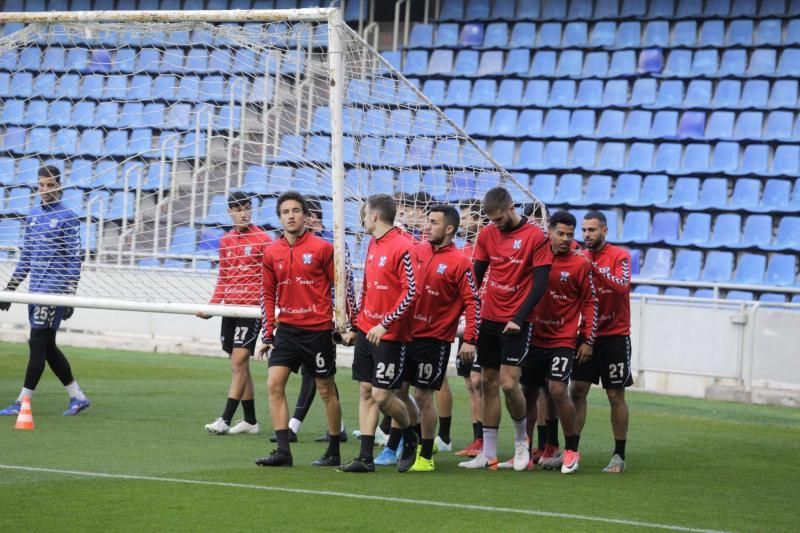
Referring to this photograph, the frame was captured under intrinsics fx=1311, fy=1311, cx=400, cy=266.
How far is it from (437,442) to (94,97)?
6.36 metres

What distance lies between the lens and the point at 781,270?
17.7 m

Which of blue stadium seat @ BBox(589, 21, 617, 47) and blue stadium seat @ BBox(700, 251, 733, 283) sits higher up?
blue stadium seat @ BBox(589, 21, 617, 47)

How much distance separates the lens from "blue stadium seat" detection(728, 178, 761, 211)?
61.2 feet

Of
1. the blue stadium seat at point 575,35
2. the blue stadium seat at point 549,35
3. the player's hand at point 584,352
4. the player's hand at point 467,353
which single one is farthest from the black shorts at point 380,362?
the blue stadium seat at point 549,35

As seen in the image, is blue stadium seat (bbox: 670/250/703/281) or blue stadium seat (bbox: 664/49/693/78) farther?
blue stadium seat (bbox: 664/49/693/78)

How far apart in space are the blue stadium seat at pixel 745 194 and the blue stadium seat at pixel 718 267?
0.89m

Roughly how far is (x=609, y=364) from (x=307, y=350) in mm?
2300

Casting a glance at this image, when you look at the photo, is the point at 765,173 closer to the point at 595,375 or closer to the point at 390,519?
the point at 595,375

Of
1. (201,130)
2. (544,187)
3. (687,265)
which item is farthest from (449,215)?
(544,187)

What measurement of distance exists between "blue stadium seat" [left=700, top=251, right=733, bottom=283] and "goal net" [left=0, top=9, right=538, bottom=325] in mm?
5749

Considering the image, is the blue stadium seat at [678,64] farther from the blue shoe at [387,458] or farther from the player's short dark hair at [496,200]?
the blue shoe at [387,458]

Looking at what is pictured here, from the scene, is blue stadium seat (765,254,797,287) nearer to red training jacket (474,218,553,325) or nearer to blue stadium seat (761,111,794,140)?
blue stadium seat (761,111,794,140)

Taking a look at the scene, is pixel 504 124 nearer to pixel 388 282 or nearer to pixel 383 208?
pixel 383 208

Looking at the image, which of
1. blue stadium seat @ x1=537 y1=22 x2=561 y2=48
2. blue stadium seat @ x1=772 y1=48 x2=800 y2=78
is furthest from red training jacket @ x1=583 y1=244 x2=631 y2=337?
blue stadium seat @ x1=537 y1=22 x2=561 y2=48
